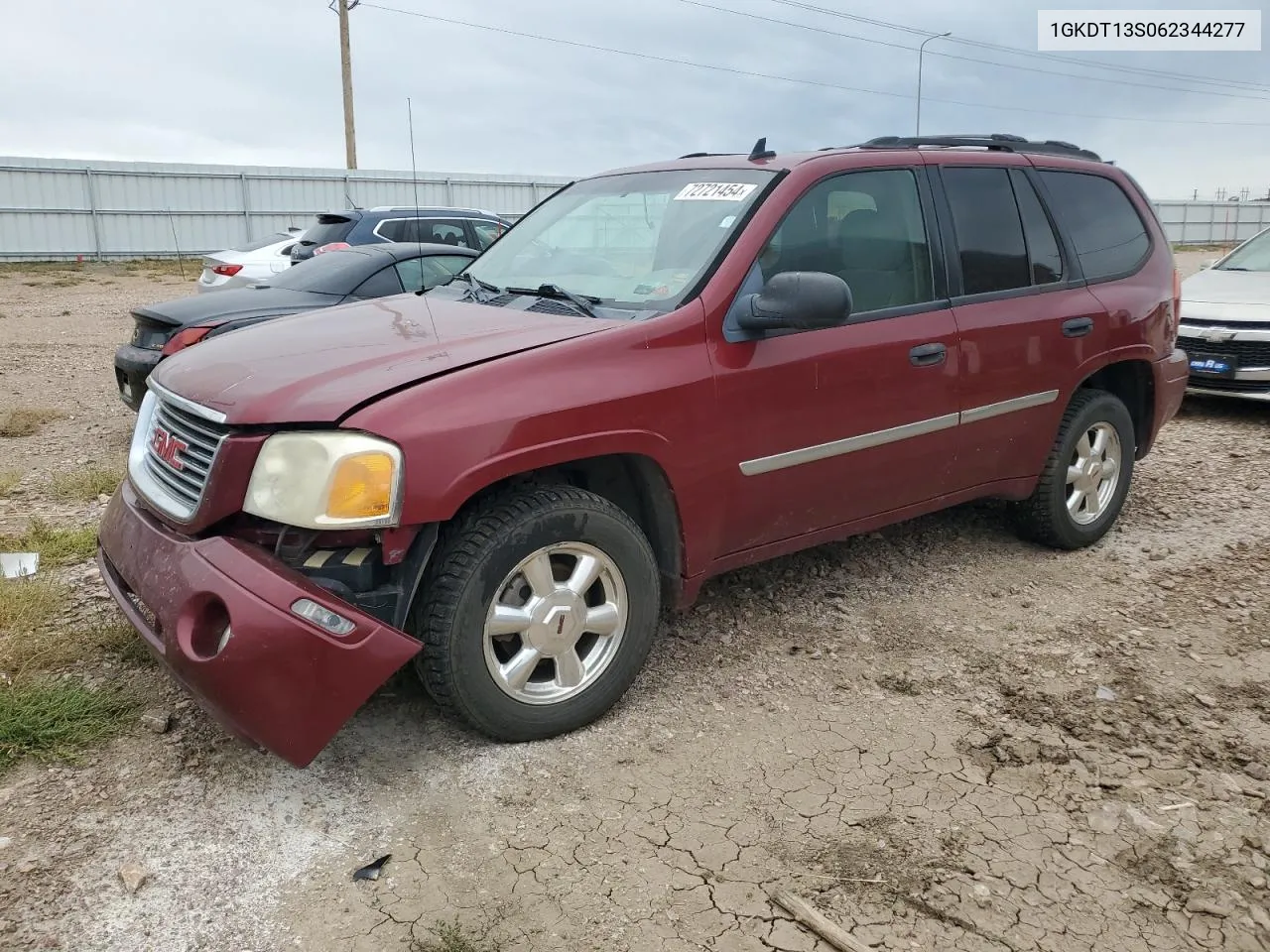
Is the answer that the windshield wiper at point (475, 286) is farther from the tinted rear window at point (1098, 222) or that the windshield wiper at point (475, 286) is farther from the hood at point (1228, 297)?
the hood at point (1228, 297)

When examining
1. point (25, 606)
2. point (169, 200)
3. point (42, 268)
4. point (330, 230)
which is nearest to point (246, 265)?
→ point (330, 230)

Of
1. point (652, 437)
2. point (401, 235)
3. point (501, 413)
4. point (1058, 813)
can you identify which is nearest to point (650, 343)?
point (652, 437)

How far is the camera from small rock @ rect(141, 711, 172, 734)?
3.21 m

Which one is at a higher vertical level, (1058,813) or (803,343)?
(803,343)

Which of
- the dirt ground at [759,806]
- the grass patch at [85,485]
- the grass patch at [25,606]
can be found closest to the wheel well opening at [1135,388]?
the dirt ground at [759,806]

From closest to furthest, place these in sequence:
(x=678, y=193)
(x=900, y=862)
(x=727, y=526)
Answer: (x=900, y=862) < (x=727, y=526) < (x=678, y=193)

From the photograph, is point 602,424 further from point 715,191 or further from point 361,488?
point 715,191

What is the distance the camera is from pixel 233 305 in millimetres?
6480

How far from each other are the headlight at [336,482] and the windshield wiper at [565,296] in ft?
3.35

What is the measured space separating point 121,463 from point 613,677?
4.43 meters

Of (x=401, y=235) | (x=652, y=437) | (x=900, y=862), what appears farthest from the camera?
(x=401, y=235)

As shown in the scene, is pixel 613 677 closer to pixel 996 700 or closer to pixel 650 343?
pixel 650 343

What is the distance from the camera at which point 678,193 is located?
391 cm

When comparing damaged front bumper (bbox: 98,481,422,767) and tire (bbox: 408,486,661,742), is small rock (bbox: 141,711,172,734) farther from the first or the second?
tire (bbox: 408,486,661,742)
